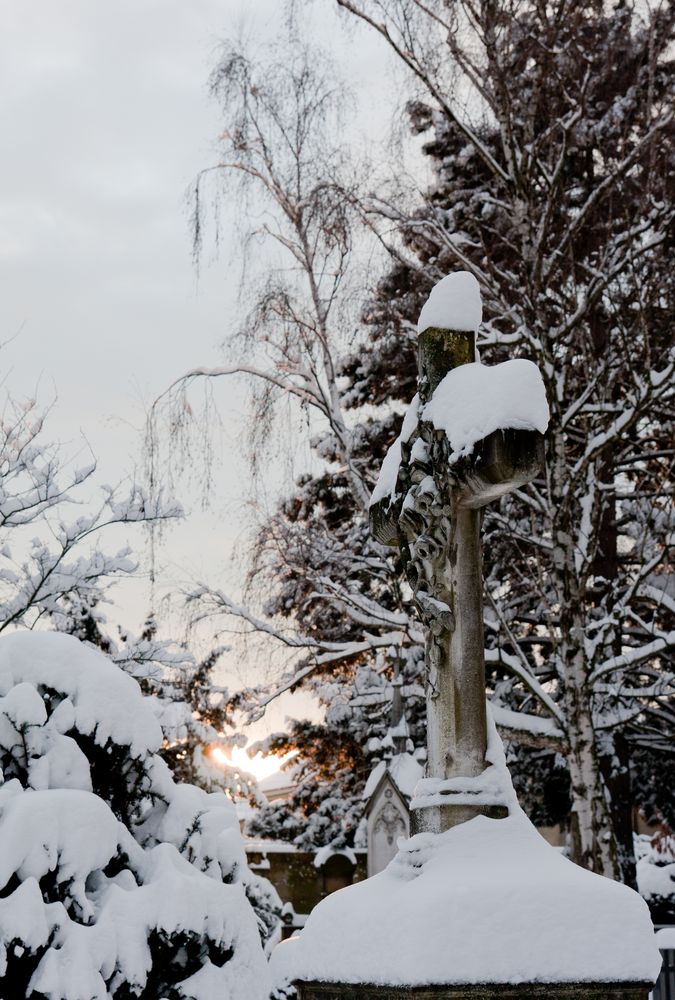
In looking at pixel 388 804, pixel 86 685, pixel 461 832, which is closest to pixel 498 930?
pixel 461 832

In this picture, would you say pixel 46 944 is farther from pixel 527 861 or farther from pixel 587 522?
pixel 587 522

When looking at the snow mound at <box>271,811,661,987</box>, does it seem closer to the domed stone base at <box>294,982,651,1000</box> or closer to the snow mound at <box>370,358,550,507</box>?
the domed stone base at <box>294,982,651,1000</box>

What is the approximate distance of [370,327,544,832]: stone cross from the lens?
440cm

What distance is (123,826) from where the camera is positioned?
5062 mm

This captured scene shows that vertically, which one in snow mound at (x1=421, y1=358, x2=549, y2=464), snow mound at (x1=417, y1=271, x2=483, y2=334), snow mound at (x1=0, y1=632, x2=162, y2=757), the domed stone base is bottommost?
the domed stone base

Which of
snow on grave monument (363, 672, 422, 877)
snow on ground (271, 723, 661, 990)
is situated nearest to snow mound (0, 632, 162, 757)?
snow on ground (271, 723, 661, 990)

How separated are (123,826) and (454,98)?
10005mm

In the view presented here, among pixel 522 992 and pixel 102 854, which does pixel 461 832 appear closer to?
pixel 522 992

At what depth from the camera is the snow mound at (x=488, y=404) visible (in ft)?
14.4

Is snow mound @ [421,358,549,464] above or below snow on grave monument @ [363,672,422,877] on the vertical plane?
A: above

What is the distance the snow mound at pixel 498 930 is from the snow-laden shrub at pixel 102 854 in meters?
1.02

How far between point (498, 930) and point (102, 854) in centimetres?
186

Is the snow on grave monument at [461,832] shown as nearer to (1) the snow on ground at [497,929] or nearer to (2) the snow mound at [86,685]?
(1) the snow on ground at [497,929]

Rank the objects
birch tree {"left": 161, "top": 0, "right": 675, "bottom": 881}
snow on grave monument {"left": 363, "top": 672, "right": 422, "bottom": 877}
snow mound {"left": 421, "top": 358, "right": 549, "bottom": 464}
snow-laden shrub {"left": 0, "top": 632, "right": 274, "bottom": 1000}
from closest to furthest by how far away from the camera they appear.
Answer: snow mound {"left": 421, "top": 358, "right": 549, "bottom": 464} → snow-laden shrub {"left": 0, "top": 632, "right": 274, "bottom": 1000} → birch tree {"left": 161, "top": 0, "right": 675, "bottom": 881} → snow on grave monument {"left": 363, "top": 672, "right": 422, "bottom": 877}
